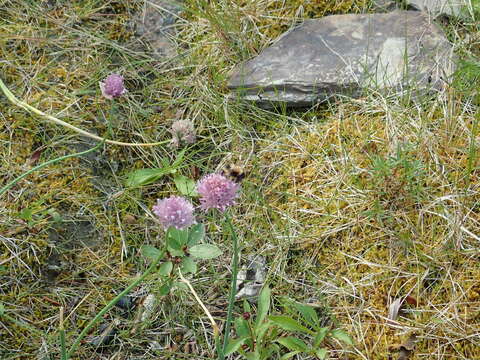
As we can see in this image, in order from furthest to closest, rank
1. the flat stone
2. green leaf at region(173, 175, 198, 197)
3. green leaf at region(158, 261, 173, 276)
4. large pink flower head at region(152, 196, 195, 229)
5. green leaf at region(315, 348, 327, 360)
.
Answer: the flat stone < green leaf at region(173, 175, 198, 197) < green leaf at region(158, 261, 173, 276) < green leaf at region(315, 348, 327, 360) < large pink flower head at region(152, 196, 195, 229)

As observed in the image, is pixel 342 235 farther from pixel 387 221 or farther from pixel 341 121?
pixel 341 121

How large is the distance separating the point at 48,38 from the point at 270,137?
1.11 m

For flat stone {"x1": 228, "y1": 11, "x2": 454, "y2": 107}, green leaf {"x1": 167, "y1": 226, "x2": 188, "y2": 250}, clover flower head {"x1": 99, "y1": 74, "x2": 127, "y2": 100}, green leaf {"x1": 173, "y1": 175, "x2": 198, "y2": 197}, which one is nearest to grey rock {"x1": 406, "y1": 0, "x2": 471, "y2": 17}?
flat stone {"x1": 228, "y1": 11, "x2": 454, "y2": 107}

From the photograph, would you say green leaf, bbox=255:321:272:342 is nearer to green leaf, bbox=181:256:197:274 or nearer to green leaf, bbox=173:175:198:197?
green leaf, bbox=181:256:197:274

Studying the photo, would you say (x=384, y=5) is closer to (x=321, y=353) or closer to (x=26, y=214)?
(x=321, y=353)

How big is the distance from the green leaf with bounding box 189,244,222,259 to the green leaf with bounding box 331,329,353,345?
460 millimetres

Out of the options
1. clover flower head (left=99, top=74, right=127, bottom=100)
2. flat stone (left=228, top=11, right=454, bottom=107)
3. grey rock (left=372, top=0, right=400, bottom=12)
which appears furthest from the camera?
grey rock (left=372, top=0, right=400, bottom=12)

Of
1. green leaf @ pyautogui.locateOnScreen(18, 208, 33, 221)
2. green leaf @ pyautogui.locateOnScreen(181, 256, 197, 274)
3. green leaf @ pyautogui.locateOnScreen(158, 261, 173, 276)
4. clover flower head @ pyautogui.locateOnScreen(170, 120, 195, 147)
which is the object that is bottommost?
green leaf @ pyautogui.locateOnScreen(158, 261, 173, 276)

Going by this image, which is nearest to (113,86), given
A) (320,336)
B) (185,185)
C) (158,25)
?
(185,185)

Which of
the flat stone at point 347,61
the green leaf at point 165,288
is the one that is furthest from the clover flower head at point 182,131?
the green leaf at point 165,288

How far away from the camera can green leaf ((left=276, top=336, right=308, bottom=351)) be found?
74.2 inches

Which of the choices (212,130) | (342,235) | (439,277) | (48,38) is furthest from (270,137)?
(48,38)

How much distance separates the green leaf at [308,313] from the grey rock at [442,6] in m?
1.46

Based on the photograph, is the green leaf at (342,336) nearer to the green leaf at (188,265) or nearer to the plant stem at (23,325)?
the green leaf at (188,265)
